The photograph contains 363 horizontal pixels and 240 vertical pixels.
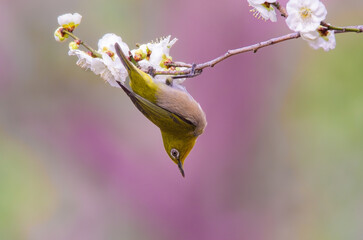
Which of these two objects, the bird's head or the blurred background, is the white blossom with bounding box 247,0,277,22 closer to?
the bird's head

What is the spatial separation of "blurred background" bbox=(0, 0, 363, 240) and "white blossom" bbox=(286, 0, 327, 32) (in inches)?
56.8

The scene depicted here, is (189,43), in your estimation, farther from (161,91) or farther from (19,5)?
(161,91)

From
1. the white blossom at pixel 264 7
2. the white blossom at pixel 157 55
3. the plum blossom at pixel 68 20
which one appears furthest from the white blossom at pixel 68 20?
the white blossom at pixel 264 7

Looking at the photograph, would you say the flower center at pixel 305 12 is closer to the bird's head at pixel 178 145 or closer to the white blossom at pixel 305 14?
the white blossom at pixel 305 14

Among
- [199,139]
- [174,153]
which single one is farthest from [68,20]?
[199,139]

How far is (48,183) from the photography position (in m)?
2.23

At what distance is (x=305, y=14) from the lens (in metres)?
0.59

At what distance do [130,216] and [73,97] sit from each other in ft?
1.88

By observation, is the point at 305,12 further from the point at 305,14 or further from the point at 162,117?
the point at 162,117

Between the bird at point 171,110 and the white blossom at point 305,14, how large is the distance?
55cm

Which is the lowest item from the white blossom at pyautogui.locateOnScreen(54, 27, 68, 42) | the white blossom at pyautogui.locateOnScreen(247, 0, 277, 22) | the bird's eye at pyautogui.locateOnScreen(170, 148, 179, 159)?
the bird's eye at pyautogui.locateOnScreen(170, 148, 179, 159)

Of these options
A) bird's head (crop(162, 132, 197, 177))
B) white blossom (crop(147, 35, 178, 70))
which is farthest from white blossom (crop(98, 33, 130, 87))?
bird's head (crop(162, 132, 197, 177))

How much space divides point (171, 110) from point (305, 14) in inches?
24.6

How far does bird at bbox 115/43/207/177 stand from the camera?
115 centimetres
